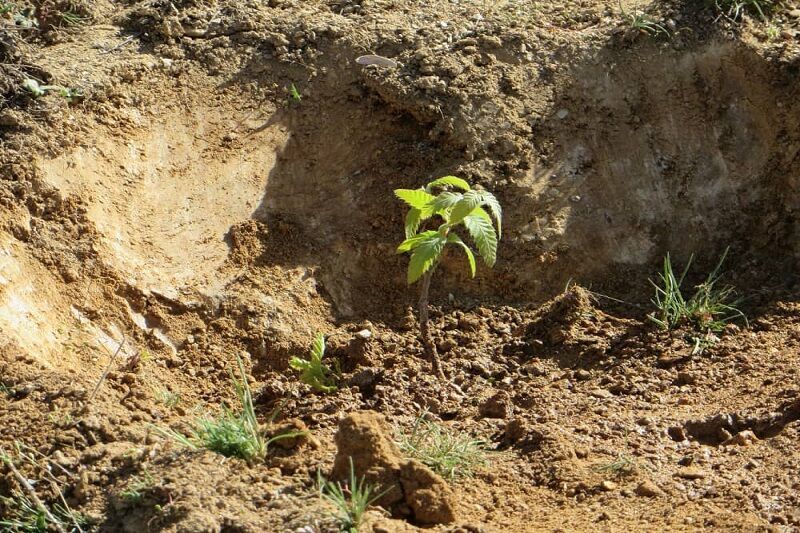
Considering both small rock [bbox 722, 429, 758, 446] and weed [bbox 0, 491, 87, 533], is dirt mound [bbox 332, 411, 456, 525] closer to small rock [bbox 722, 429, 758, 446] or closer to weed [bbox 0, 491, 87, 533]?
→ weed [bbox 0, 491, 87, 533]

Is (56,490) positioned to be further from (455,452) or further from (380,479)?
(455,452)

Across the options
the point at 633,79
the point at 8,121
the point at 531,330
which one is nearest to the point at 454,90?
the point at 633,79

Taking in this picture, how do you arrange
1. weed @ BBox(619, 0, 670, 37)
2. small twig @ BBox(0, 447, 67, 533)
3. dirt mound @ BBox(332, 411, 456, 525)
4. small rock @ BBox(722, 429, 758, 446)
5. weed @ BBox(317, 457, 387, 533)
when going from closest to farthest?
weed @ BBox(317, 457, 387, 533)
dirt mound @ BBox(332, 411, 456, 525)
small twig @ BBox(0, 447, 67, 533)
small rock @ BBox(722, 429, 758, 446)
weed @ BBox(619, 0, 670, 37)

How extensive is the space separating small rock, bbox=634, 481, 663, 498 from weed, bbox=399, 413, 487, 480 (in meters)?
0.57

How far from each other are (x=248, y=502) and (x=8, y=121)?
8.19 feet

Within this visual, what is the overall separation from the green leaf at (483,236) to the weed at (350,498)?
107 cm

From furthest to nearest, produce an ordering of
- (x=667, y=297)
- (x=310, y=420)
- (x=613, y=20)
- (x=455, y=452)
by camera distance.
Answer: (x=613, y=20) → (x=667, y=297) → (x=310, y=420) → (x=455, y=452)

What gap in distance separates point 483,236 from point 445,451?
886 millimetres

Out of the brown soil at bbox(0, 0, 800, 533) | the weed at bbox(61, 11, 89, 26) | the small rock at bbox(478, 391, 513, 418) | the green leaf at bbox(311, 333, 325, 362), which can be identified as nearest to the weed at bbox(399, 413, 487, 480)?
the brown soil at bbox(0, 0, 800, 533)

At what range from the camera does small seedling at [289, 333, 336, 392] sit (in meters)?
4.54

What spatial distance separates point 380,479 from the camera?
362 cm

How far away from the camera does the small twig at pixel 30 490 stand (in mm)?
3705

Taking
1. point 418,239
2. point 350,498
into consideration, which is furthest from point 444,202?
point 350,498

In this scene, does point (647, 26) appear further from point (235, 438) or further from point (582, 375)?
point (235, 438)
